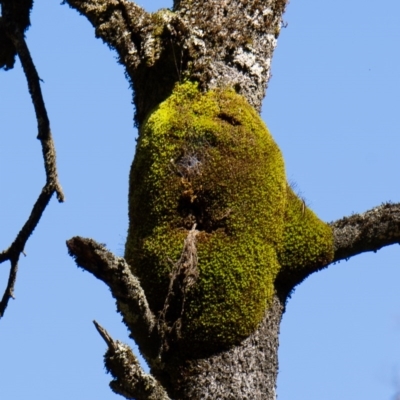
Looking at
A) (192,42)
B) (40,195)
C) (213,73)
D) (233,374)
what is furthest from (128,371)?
(192,42)

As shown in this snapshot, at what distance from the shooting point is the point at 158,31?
5.41m

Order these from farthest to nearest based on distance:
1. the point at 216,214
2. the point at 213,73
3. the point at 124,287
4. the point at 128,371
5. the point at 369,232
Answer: the point at 213,73
the point at 369,232
the point at 216,214
the point at 124,287
the point at 128,371

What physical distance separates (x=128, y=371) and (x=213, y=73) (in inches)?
73.2

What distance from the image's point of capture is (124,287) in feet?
13.9

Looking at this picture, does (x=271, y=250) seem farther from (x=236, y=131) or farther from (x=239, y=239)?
(x=236, y=131)

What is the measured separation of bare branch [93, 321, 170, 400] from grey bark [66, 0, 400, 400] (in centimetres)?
47

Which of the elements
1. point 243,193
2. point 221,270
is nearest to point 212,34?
point 243,193

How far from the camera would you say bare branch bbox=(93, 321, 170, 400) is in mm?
3959

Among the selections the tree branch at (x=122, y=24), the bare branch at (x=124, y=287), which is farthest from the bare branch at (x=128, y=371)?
the tree branch at (x=122, y=24)

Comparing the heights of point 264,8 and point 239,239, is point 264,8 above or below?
above

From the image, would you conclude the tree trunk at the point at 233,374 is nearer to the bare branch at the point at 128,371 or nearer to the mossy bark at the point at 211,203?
the mossy bark at the point at 211,203

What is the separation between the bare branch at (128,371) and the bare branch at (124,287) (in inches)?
→ 10.7

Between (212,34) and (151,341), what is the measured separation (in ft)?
5.55

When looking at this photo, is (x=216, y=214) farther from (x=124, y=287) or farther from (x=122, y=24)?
(x=122, y=24)
